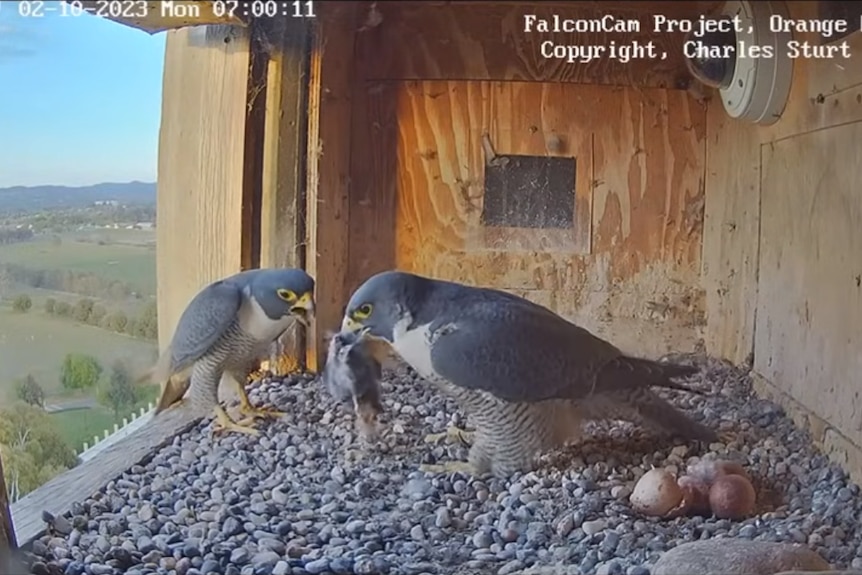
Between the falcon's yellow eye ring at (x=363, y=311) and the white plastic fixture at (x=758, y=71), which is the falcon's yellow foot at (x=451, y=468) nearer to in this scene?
the falcon's yellow eye ring at (x=363, y=311)

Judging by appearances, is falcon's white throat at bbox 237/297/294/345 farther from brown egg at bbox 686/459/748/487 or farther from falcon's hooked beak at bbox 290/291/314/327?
brown egg at bbox 686/459/748/487

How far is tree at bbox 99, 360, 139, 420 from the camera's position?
1115mm

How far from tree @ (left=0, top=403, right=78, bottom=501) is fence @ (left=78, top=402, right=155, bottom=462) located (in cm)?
6

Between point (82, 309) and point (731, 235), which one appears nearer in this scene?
point (82, 309)

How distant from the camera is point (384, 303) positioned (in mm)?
1295

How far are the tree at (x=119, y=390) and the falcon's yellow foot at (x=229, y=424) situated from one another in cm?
29

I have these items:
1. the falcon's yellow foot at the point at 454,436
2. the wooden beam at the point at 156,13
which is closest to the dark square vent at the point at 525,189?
the falcon's yellow foot at the point at 454,436

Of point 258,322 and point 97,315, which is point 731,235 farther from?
point 97,315

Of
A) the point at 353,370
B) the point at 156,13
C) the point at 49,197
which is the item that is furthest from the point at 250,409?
the point at 156,13

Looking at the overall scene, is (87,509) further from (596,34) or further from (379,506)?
(596,34)

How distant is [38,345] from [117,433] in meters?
0.23

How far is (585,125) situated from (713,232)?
34cm

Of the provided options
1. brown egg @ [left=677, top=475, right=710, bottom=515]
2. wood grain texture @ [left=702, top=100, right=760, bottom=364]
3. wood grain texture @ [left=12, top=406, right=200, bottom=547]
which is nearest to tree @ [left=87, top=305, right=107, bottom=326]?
wood grain texture @ [left=12, top=406, right=200, bottom=547]

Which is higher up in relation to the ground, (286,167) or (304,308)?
(286,167)
